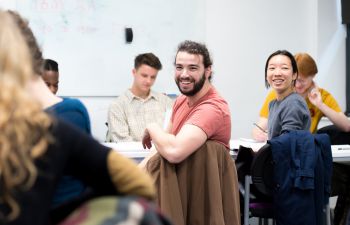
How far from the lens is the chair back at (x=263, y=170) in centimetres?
256

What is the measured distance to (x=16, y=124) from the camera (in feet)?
2.60

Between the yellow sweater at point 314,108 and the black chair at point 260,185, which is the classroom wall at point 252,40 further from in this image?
the black chair at point 260,185

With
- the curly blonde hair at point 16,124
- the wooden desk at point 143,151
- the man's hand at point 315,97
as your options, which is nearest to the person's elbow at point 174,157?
the wooden desk at point 143,151

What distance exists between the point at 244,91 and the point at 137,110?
137cm

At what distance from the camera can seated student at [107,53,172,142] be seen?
3732mm

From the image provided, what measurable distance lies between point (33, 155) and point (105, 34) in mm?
3615

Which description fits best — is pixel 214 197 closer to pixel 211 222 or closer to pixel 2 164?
pixel 211 222

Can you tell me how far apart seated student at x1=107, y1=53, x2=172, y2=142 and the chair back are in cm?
130

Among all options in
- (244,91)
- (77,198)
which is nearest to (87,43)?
(244,91)

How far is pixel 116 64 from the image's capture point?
172 inches

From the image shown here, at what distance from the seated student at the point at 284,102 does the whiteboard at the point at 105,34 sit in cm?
154

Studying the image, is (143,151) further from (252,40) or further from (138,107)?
(252,40)

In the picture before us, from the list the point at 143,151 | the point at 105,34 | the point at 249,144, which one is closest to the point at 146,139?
the point at 143,151

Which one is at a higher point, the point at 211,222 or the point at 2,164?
the point at 2,164
